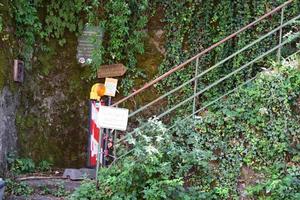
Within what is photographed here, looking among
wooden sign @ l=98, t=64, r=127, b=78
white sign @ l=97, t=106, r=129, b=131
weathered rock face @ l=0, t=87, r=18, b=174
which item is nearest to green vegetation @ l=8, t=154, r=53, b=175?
weathered rock face @ l=0, t=87, r=18, b=174

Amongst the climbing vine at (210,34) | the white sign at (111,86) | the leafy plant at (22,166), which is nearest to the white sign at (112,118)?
the leafy plant at (22,166)

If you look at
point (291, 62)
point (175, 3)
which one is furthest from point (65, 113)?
point (291, 62)

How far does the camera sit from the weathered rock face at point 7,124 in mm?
5961

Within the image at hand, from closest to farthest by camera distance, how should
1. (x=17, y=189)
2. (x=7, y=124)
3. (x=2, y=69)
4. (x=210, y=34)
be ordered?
(x=17, y=189) → (x=2, y=69) → (x=7, y=124) → (x=210, y=34)

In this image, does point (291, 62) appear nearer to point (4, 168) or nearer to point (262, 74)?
point (262, 74)

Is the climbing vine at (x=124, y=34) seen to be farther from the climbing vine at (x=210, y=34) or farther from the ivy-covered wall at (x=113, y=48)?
the climbing vine at (x=210, y=34)

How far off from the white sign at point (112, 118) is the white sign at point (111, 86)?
2.51m

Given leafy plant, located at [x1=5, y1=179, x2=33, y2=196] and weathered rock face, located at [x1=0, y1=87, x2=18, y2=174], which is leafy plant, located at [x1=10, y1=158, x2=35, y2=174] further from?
leafy plant, located at [x1=5, y1=179, x2=33, y2=196]

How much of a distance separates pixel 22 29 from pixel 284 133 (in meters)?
4.12

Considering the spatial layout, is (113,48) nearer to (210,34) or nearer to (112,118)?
(210,34)

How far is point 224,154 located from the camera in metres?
4.75

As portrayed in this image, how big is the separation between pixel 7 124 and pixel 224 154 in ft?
10.3

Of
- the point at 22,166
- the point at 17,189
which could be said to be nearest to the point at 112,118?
the point at 17,189

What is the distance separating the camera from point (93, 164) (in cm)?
676
